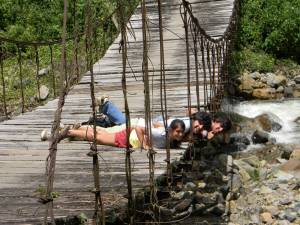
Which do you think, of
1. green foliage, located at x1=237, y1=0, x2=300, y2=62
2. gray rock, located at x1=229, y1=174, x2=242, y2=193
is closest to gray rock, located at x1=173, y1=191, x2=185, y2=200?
gray rock, located at x1=229, y1=174, x2=242, y2=193

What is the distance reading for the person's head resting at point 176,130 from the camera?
13.9 feet

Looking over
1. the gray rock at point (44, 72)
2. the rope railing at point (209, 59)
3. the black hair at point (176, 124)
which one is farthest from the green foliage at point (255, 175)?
the gray rock at point (44, 72)

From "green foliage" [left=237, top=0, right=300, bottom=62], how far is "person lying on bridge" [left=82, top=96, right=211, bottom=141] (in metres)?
5.30

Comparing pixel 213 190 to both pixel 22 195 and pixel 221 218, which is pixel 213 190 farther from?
pixel 22 195

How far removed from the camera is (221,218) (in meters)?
5.46

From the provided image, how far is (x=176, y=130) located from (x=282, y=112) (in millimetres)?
4718

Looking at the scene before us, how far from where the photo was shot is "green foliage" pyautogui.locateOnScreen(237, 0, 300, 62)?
986cm

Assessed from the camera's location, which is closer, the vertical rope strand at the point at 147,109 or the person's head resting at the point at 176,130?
the vertical rope strand at the point at 147,109

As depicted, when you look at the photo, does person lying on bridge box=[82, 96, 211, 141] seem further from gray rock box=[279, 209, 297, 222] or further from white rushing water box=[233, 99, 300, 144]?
white rushing water box=[233, 99, 300, 144]

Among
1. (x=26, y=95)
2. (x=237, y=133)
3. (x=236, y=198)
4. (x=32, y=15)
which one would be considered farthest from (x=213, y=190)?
(x=32, y=15)

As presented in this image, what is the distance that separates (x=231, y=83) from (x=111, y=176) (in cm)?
593

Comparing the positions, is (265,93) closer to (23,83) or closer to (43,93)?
(43,93)

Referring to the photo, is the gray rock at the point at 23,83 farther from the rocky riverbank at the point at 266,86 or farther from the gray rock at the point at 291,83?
the gray rock at the point at 291,83

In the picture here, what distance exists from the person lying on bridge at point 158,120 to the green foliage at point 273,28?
5300 mm
